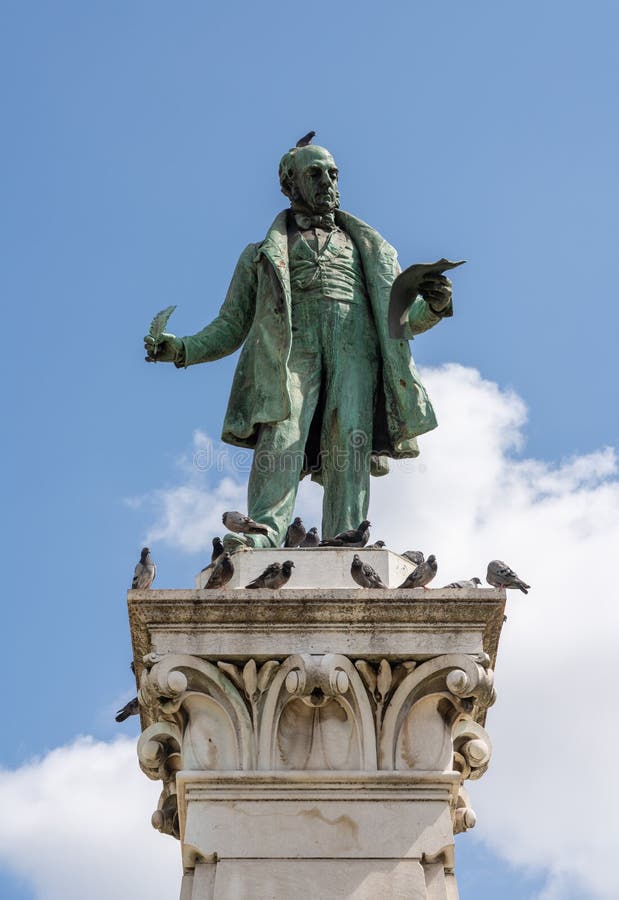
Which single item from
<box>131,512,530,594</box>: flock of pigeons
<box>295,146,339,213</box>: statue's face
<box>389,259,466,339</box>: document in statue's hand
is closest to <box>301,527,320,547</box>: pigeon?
<box>131,512,530,594</box>: flock of pigeons

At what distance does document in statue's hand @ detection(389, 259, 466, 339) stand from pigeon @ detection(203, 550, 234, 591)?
→ 7.65 feet

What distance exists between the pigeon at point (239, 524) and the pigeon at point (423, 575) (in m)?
1.32

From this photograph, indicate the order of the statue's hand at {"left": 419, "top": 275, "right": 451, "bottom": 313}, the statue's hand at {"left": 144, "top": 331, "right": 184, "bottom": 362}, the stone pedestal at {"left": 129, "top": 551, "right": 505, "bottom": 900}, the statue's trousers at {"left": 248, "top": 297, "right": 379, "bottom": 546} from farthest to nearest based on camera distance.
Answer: the statue's hand at {"left": 144, "top": 331, "right": 184, "bottom": 362} < the statue's trousers at {"left": 248, "top": 297, "right": 379, "bottom": 546} < the statue's hand at {"left": 419, "top": 275, "right": 451, "bottom": 313} < the stone pedestal at {"left": 129, "top": 551, "right": 505, "bottom": 900}

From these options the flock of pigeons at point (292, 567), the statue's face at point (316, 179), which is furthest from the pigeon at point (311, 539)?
the statue's face at point (316, 179)

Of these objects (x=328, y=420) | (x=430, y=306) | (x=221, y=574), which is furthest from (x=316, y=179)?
(x=221, y=574)

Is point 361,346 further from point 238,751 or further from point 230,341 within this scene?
point 238,751

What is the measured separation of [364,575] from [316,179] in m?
3.89

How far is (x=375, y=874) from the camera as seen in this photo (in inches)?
398

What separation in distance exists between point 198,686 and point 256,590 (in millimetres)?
691

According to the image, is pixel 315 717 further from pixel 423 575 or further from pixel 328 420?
pixel 328 420

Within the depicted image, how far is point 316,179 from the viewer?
535 inches

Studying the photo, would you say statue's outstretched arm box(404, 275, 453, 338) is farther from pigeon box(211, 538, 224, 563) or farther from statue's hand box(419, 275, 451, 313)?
pigeon box(211, 538, 224, 563)

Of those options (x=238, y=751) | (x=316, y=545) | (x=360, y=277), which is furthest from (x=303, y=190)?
(x=238, y=751)

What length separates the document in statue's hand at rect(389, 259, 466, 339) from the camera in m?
12.2
